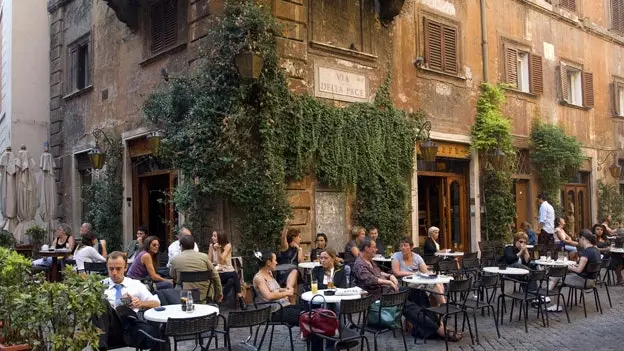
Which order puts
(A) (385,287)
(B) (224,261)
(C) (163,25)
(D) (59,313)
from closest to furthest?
(D) (59,313) → (A) (385,287) → (B) (224,261) → (C) (163,25)

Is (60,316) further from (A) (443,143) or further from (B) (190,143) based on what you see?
(A) (443,143)

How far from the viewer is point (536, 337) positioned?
786cm

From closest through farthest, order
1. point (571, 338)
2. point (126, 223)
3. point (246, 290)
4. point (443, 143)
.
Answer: point (571, 338)
point (246, 290)
point (126, 223)
point (443, 143)

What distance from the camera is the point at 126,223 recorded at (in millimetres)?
13266

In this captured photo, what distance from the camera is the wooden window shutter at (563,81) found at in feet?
59.1

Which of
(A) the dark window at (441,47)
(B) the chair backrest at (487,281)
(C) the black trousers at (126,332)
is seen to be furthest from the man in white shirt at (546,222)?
(C) the black trousers at (126,332)

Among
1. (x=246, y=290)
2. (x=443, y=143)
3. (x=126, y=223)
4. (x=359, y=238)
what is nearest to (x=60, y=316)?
(x=246, y=290)

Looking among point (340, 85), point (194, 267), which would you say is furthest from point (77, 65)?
point (194, 267)

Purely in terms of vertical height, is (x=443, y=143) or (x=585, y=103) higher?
(x=585, y=103)

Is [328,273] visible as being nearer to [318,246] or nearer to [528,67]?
[318,246]

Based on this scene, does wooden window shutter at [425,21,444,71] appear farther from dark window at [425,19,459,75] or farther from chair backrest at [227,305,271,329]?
chair backrest at [227,305,271,329]

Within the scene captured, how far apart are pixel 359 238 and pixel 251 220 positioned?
2.10 m

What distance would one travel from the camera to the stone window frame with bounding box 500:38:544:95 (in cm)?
1609

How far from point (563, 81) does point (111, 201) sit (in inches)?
519
